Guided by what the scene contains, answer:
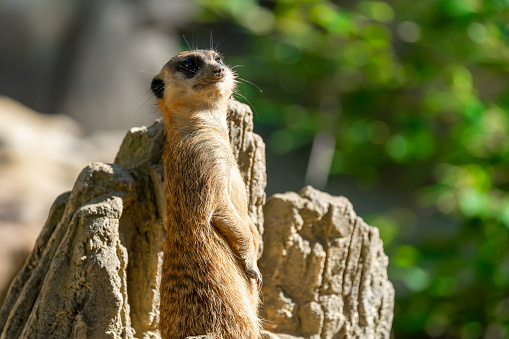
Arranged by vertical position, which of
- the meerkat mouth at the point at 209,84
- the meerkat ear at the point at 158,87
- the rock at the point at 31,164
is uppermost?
the rock at the point at 31,164

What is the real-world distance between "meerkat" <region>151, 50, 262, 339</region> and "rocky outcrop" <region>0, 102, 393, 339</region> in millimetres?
175

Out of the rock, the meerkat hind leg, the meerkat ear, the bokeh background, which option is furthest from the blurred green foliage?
the meerkat ear

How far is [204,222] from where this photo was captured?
227cm

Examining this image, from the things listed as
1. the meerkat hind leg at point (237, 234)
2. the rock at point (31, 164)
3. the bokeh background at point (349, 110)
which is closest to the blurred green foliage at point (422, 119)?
the bokeh background at point (349, 110)

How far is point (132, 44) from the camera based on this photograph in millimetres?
8031

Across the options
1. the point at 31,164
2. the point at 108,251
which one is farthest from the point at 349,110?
the point at 108,251

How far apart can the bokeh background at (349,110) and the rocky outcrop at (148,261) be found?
1782 millimetres

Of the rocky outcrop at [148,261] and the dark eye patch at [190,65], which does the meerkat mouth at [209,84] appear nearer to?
the dark eye patch at [190,65]

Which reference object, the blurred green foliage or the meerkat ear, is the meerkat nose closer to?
the meerkat ear

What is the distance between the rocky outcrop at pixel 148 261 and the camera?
2.24 meters

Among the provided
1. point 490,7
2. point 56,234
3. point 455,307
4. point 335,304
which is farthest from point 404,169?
point 56,234

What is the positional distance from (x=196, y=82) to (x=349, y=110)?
4.98 meters

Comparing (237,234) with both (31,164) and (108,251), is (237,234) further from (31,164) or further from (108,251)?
(31,164)

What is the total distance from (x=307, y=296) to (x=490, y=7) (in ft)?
11.3
